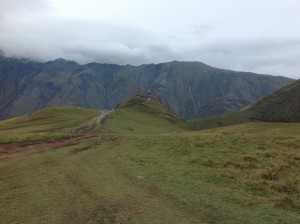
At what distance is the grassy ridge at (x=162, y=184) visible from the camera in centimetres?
2220

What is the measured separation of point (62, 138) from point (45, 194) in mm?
42355

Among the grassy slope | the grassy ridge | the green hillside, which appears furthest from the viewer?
the green hillside

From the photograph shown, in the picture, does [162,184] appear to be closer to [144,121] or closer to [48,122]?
[48,122]

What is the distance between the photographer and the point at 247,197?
25.7 metres

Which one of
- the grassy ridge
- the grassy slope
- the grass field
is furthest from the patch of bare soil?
the grassy slope

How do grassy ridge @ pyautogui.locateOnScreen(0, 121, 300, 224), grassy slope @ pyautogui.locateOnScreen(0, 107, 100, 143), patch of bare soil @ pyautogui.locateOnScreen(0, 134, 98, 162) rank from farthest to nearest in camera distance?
grassy slope @ pyautogui.locateOnScreen(0, 107, 100, 143)
patch of bare soil @ pyautogui.locateOnScreen(0, 134, 98, 162)
grassy ridge @ pyautogui.locateOnScreen(0, 121, 300, 224)

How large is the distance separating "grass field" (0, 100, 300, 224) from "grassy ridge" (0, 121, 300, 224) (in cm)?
6

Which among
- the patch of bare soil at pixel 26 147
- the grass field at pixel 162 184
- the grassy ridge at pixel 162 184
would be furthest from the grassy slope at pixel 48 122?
the grassy ridge at pixel 162 184

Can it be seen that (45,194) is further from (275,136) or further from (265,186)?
(275,136)

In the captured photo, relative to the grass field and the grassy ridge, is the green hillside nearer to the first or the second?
the grass field

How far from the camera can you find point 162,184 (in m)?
29.5

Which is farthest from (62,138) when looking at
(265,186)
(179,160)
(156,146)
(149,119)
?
(149,119)

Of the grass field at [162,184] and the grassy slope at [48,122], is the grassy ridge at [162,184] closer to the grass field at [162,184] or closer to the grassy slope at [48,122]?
the grass field at [162,184]

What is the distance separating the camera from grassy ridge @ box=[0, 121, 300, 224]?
2220 centimetres
